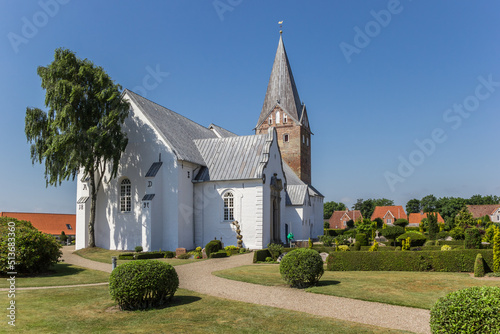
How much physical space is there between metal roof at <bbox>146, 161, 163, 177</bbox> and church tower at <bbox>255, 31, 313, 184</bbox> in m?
27.0

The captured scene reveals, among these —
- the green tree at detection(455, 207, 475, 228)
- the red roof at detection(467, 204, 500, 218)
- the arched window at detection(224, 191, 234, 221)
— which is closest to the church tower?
the green tree at detection(455, 207, 475, 228)

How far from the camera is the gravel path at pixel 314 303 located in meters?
10.0

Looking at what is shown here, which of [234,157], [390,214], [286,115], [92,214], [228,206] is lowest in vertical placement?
[390,214]

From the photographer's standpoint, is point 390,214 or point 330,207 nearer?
point 390,214

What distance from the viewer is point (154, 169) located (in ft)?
96.1

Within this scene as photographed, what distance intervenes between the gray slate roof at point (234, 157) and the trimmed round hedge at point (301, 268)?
52.3ft

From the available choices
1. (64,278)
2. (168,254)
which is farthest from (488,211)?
(64,278)

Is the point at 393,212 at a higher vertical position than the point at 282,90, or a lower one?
lower

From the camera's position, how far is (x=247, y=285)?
15.0m

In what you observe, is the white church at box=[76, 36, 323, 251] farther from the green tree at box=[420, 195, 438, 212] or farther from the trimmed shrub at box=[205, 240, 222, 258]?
the green tree at box=[420, 195, 438, 212]

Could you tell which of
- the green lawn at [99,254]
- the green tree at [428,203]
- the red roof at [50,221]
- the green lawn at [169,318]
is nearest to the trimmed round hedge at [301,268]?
the green lawn at [169,318]

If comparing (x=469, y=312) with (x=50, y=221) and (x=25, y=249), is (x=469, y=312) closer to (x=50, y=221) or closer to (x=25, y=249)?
(x=25, y=249)

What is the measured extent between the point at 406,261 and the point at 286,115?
36784mm

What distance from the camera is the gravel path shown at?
10008 mm
